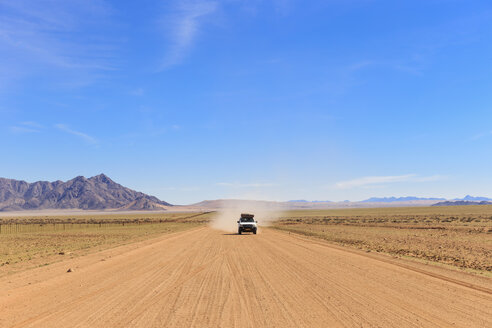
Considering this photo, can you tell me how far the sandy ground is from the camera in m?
8.20

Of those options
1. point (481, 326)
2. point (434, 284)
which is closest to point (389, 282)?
point (434, 284)

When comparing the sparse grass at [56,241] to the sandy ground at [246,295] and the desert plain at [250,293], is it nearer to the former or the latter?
the desert plain at [250,293]

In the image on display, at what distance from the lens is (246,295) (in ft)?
34.6

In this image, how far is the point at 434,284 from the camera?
39.7 ft

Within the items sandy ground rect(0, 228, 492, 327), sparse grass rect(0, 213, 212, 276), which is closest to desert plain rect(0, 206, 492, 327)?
sandy ground rect(0, 228, 492, 327)

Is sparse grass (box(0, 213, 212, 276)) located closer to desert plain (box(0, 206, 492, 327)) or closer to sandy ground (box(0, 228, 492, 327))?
desert plain (box(0, 206, 492, 327))

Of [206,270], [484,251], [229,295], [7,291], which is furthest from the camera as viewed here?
[484,251]

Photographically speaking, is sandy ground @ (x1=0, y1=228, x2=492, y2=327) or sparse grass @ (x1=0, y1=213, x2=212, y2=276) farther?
sparse grass @ (x1=0, y1=213, x2=212, y2=276)

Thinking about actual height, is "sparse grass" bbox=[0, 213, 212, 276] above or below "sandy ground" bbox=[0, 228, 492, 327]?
above

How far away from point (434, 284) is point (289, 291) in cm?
466

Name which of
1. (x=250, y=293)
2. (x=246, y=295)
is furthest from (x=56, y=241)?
(x=246, y=295)

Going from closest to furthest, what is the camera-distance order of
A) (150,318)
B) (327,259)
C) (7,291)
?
1. (150,318)
2. (7,291)
3. (327,259)

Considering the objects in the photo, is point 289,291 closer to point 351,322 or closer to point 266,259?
point 351,322

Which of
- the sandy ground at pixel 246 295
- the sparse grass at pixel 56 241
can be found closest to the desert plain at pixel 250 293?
the sandy ground at pixel 246 295
